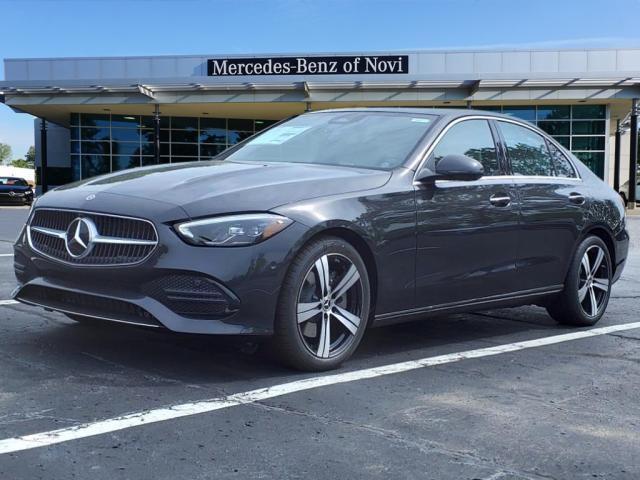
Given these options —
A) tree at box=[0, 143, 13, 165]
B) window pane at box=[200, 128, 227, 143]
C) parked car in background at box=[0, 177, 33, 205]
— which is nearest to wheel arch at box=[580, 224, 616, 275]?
parked car in background at box=[0, 177, 33, 205]

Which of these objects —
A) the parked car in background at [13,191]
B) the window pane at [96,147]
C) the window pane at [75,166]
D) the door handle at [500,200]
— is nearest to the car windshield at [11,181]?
the parked car in background at [13,191]

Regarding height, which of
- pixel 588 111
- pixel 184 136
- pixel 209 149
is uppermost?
pixel 588 111

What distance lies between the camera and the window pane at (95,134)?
39.2 m

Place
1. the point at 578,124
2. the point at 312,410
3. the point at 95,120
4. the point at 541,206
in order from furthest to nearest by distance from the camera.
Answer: the point at 95,120, the point at 578,124, the point at 541,206, the point at 312,410

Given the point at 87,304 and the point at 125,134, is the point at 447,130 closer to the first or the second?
the point at 87,304

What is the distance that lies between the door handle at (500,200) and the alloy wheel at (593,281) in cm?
114

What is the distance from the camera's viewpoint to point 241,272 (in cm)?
374

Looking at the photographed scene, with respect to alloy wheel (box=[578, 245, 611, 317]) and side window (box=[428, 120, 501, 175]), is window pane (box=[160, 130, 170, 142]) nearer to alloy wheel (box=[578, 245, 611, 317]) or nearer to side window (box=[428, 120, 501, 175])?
alloy wheel (box=[578, 245, 611, 317])

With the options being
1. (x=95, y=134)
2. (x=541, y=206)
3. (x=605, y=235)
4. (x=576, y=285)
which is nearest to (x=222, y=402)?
(x=541, y=206)

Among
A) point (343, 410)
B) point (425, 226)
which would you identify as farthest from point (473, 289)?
point (343, 410)

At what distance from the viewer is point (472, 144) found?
5219mm

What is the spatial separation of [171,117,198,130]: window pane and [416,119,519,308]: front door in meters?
35.2

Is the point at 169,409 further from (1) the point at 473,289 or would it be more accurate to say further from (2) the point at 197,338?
(1) the point at 473,289

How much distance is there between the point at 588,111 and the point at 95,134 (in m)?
24.7
